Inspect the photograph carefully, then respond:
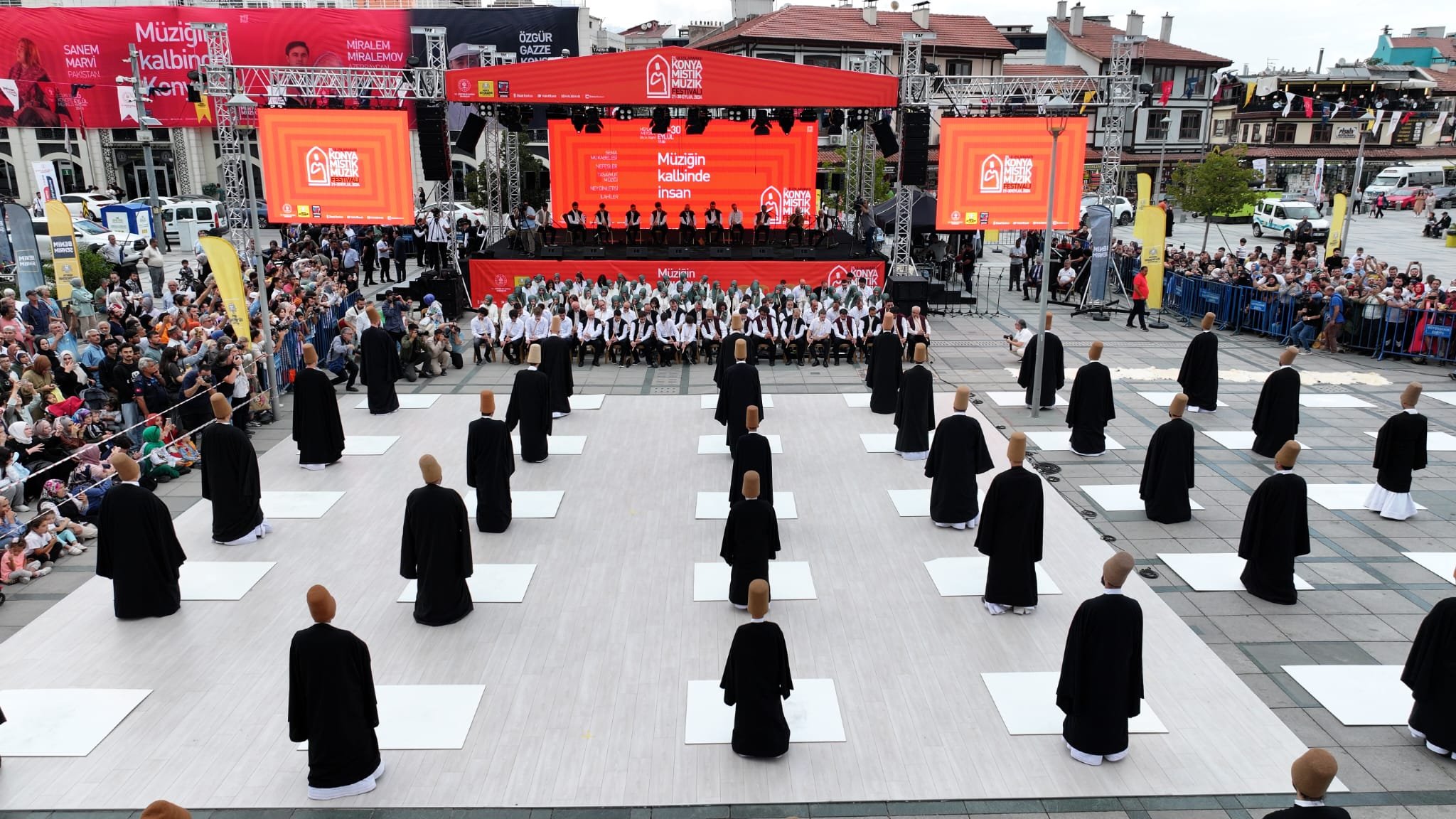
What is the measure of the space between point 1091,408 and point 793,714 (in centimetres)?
819

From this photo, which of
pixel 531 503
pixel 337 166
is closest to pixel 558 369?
pixel 531 503

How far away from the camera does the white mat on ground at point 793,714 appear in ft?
24.0

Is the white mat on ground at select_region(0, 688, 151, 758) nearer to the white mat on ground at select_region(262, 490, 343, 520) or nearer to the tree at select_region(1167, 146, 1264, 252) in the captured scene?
the white mat on ground at select_region(262, 490, 343, 520)

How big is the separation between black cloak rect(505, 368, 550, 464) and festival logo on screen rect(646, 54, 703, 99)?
37.5 ft

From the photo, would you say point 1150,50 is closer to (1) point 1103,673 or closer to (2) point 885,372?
(2) point 885,372

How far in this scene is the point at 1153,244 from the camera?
24.3 meters

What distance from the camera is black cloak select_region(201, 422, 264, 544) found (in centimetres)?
1056

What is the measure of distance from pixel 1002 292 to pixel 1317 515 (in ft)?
61.9

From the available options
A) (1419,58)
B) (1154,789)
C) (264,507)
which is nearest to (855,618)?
(1154,789)

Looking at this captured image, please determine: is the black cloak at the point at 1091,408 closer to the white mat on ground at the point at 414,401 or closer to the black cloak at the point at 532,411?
the black cloak at the point at 532,411

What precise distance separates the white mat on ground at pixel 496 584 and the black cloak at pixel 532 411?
10.4 feet

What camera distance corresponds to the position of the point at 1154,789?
679cm

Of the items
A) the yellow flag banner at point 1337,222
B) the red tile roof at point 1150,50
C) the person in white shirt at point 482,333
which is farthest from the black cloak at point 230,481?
the red tile roof at point 1150,50

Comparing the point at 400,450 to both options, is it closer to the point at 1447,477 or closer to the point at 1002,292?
the point at 1447,477
